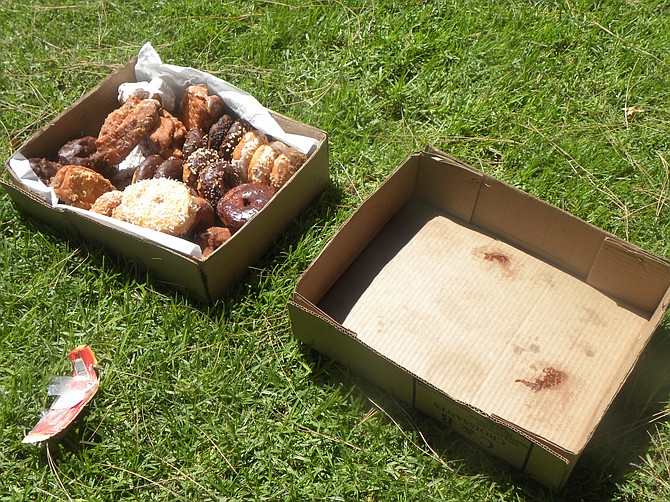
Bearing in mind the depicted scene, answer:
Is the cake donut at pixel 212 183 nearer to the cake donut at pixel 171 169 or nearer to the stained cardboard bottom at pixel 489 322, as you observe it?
the cake donut at pixel 171 169

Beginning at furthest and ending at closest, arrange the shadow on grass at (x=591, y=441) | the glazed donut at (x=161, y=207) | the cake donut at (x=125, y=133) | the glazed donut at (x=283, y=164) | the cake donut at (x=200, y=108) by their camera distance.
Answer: the cake donut at (x=200, y=108), the cake donut at (x=125, y=133), the glazed donut at (x=283, y=164), the glazed donut at (x=161, y=207), the shadow on grass at (x=591, y=441)

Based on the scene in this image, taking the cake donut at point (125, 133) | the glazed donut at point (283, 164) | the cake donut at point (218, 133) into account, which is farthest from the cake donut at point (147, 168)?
the glazed donut at point (283, 164)

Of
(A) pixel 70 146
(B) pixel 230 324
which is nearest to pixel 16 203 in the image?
(A) pixel 70 146

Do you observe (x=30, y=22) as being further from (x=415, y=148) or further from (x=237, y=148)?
(x=415, y=148)

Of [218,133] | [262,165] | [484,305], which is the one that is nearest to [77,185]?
[218,133]

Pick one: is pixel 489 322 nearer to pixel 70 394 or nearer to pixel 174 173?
pixel 174 173

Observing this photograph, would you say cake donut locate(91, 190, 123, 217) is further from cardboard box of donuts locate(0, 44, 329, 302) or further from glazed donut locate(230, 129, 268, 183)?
glazed donut locate(230, 129, 268, 183)
